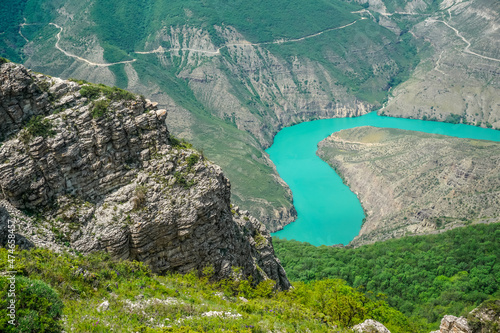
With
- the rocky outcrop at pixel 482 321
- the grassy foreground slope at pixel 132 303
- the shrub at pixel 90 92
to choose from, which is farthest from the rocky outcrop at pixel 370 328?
the shrub at pixel 90 92

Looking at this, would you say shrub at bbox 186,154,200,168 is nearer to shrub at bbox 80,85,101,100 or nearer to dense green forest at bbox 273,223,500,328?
shrub at bbox 80,85,101,100

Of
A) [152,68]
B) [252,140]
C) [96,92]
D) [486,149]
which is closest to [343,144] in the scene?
[252,140]

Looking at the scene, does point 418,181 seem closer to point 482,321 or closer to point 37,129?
point 482,321

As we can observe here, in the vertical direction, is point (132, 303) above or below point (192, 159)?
below

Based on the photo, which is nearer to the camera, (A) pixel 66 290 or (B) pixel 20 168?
(A) pixel 66 290

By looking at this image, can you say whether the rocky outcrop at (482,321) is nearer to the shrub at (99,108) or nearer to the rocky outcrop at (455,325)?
the rocky outcrop at (455,325)

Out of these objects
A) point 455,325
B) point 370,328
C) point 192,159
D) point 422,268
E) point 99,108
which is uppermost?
point 99,108

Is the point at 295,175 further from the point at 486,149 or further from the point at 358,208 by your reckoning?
the point at 486,149

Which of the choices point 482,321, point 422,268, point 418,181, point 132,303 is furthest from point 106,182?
point 418,181
